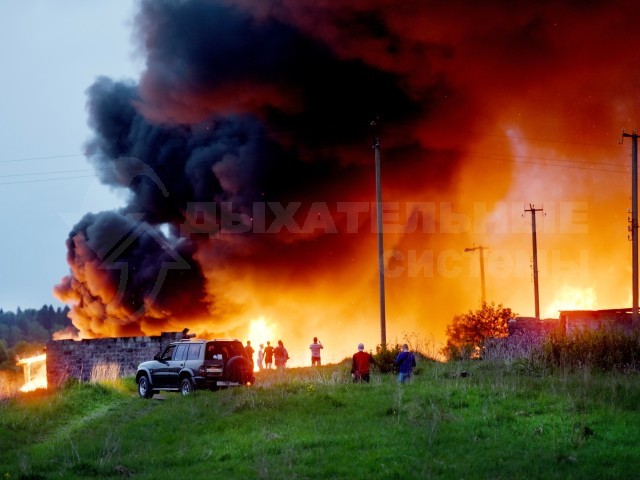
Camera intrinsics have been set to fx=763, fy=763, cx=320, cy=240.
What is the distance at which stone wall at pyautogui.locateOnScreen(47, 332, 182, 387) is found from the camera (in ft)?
119

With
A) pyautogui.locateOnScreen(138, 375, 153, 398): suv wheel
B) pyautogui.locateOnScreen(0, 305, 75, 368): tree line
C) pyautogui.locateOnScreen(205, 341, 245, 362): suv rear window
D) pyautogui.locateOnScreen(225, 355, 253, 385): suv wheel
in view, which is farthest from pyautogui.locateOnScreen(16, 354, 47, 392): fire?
pyautogui.locateOnScreen(0, 305, 75, 368): tree line

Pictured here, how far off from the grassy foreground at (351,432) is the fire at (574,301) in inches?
1852

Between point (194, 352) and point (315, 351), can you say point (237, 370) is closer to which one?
point (194, 352)

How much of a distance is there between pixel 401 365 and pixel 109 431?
9.20 metres

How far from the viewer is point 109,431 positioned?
54.8ft

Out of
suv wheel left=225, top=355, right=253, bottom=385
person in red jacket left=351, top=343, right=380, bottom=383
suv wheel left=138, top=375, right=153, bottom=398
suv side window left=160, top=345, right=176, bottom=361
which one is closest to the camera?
person in red jacket left=351, top=343, right=380, bottom=383

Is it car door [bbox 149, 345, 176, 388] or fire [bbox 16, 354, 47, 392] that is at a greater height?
car door [bbox 149, 345, 176, 388]

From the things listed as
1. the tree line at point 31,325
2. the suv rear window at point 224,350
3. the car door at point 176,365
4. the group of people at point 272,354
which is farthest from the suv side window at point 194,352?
the tree line at point 31,325

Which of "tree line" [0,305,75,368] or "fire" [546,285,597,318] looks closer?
"fire" [546,285,597,318]

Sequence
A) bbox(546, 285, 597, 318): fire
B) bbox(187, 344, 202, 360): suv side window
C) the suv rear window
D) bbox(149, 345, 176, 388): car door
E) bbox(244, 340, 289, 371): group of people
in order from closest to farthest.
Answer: the suv rear window, bbox(187, 344, 202, 360): suv side window, bbox(149, 345, 176, 388): car door, bbox(244, 340, 289, 371): group of people, bbox(546, 285, 597, 318): fire

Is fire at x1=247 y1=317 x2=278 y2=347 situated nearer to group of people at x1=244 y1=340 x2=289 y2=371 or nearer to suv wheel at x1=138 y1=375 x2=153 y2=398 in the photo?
group of people at x1=244 y1=340 x2=289 y2=371

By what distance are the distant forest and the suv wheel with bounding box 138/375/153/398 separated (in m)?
115

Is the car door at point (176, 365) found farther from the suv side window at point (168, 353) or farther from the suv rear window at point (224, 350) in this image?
the suv rear window at point (224, 350)

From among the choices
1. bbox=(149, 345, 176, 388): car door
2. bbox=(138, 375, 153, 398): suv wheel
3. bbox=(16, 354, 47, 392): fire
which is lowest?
bbox=(16, 354, 47, 392): fire
